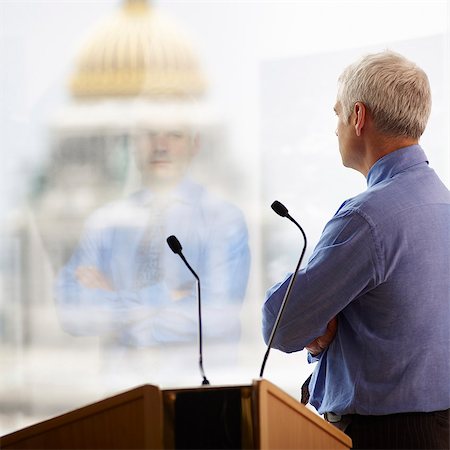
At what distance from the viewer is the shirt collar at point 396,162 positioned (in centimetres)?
140

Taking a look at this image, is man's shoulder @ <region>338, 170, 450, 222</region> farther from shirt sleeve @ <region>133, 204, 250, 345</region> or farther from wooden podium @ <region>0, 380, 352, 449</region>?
shirt sleeve @ <region>133, 204, 250, 345</region>

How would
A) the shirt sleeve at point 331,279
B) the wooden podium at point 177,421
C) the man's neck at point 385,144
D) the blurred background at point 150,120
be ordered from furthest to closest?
the blurred background at point 150,120 < the man's neck at point 385,144 < the shirt sleeve at point 331,279 < the wooden podium at point 177,421

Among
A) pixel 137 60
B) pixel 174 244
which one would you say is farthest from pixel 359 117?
pixel 137 60

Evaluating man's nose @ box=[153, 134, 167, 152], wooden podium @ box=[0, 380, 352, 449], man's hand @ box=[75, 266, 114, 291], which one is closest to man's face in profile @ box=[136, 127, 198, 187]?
man's nose @ box=[153, 134, 167, 152]

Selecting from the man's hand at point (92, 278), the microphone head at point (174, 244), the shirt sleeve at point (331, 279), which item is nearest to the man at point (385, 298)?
the shirt sleeve at point (331, 279)

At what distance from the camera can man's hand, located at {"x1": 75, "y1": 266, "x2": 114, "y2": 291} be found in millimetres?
2996

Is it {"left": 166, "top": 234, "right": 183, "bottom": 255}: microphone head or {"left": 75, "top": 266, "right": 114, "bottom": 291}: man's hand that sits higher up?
{"left": 166, "top": 234, "right": 183, "bottom": 255}: microphone head

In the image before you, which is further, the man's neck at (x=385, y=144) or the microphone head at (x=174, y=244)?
the man's neck at (x=385, y=144)

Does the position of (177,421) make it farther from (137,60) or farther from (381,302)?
(137,60)

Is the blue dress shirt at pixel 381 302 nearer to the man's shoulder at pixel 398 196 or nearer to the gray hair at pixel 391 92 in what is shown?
the man's shoulder at pixel 398 196

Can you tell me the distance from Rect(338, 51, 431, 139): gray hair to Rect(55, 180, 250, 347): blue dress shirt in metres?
1.61

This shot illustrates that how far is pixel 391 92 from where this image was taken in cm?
139

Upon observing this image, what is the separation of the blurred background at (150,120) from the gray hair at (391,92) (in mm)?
1543

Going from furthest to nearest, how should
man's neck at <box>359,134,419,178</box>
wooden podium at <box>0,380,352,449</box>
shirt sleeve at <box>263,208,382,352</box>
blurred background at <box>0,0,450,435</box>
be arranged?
blurred background at <box>0,0,450,435</box>
man's neck at <box>359,134,419,178</box>
shirt sleeve at <box>263,208,382,352</box>
wooden podium at <box>0,380,352,449</box>
